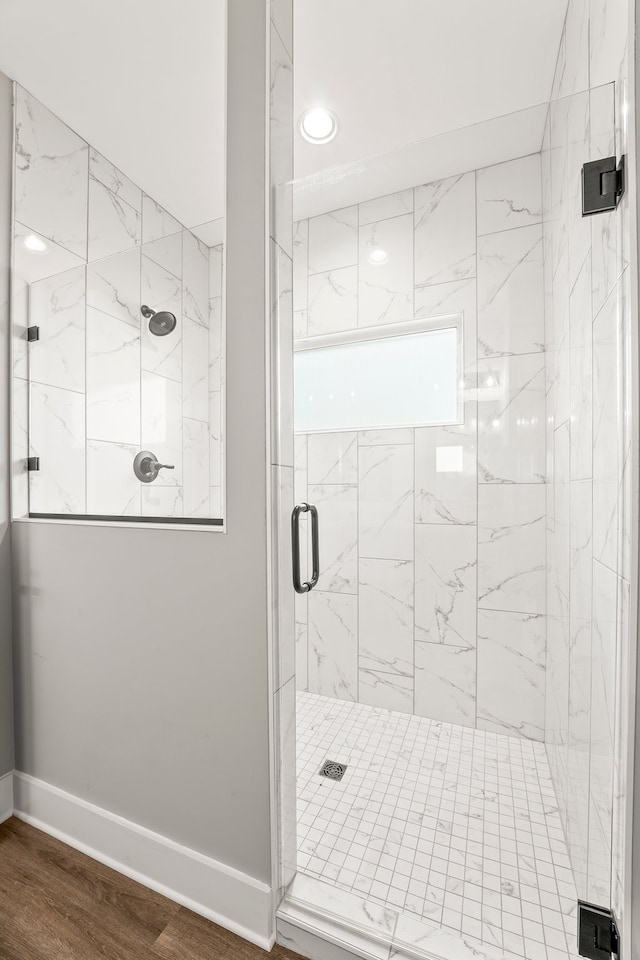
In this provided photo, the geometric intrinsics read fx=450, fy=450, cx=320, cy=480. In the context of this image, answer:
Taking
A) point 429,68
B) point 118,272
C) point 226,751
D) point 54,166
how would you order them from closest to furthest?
point 226,751
point 118,272
point 429,68
point 54,166

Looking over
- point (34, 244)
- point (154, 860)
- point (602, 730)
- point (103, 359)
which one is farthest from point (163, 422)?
point (602, 730)

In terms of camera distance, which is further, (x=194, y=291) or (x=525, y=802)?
(x=525, y=802)

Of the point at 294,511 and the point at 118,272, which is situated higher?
the point at 118,272

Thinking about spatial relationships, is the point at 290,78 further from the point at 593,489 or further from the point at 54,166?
the point at 593,489

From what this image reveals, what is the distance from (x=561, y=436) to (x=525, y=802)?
1.31 metres

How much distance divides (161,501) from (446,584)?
140 centimetres

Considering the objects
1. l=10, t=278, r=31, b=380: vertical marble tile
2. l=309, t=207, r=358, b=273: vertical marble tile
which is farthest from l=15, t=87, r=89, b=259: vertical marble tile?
l=309, t=207, r=358, b=273: vertical marble tile

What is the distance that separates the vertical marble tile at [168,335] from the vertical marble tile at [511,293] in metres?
1.34

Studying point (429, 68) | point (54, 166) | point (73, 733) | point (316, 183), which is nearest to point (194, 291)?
point (316, 183)

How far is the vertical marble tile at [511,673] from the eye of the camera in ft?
6.36

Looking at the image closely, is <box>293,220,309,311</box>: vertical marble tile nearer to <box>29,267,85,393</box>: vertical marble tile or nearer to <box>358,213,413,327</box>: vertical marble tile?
<box>358,213,413,327</box>: vertical marble tile

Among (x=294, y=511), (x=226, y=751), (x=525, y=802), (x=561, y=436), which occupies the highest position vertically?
(x=561, y=436)

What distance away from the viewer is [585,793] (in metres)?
1.17

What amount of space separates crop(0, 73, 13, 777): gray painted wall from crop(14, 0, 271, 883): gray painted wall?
0.54ft
